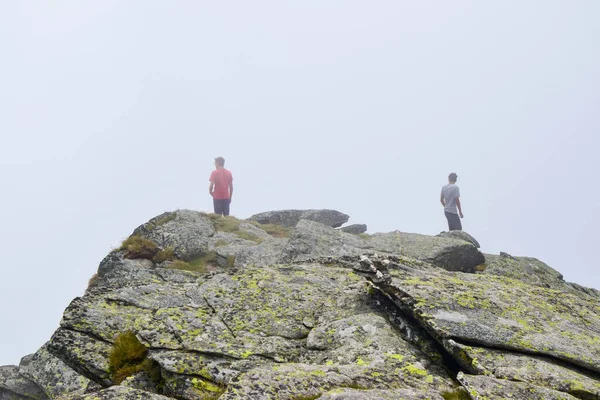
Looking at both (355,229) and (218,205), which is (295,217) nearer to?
(355,229)

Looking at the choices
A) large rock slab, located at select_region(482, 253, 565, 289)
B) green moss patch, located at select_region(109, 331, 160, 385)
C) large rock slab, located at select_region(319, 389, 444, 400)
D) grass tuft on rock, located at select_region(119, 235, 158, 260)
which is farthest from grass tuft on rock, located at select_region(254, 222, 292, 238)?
large rock slab, located at select_region(319, 389, 444, 400)

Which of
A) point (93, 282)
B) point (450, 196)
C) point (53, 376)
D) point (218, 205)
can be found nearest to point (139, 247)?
point (93, 282)

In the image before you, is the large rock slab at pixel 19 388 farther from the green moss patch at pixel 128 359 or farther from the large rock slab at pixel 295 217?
the large rock slab at pixel 295 217

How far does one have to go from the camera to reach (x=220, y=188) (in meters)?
31.3

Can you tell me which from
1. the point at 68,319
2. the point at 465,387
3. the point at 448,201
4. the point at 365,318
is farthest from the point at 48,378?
the point at 448,201

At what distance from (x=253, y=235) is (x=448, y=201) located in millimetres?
15024

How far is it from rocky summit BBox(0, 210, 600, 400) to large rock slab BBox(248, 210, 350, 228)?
2347 centimetres

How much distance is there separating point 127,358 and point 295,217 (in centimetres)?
3037

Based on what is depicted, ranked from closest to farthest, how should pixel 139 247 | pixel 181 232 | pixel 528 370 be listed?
pixel 528 370
pixel 139 247
pixel 181 232

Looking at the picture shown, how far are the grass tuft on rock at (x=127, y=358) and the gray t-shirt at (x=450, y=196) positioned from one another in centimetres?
2726

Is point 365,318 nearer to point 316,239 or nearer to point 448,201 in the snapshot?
point 316,239

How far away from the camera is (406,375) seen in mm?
8273

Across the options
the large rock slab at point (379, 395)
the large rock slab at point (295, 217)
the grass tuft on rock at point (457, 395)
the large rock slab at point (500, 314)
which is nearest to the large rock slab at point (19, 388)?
the large rock slab at point (500, 314)

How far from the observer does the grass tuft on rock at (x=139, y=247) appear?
21016 millimetres
